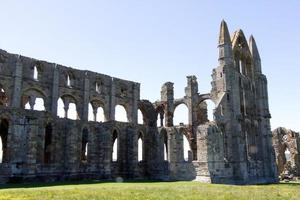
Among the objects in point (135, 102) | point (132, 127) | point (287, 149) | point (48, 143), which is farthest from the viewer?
point (287, 149)

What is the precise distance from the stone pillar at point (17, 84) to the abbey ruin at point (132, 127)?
0.28 ft

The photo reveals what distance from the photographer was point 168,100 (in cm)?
3788

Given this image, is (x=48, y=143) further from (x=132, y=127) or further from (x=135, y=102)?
(x=135, y=102)

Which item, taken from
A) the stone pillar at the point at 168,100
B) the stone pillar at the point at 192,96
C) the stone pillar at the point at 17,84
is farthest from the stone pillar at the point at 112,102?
the stone pillar at the point at 17,84

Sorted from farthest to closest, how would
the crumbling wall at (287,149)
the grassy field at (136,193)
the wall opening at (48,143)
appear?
the crumbling wall at (287,149) → the wall opening at (48,143) → the grassy field at (136,193)

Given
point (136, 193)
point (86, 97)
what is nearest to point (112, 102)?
point (86, 97)

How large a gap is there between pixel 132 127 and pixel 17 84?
36.2 ft

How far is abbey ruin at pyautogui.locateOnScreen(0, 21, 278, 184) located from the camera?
26.7 meters

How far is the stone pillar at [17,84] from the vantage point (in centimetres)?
2966

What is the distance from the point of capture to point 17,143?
24.5 metres

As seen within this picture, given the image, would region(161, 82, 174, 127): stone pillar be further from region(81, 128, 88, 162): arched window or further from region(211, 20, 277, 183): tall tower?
region(81, 128, 88, 162): arched window

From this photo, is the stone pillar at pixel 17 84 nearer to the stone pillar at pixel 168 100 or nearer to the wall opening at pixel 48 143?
the wall opening at pixel 48 143

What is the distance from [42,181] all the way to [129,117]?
1347 cm

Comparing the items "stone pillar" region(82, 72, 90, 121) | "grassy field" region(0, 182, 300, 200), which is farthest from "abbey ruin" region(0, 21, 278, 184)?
"grassy field" region(0, 182, 300, 200)
